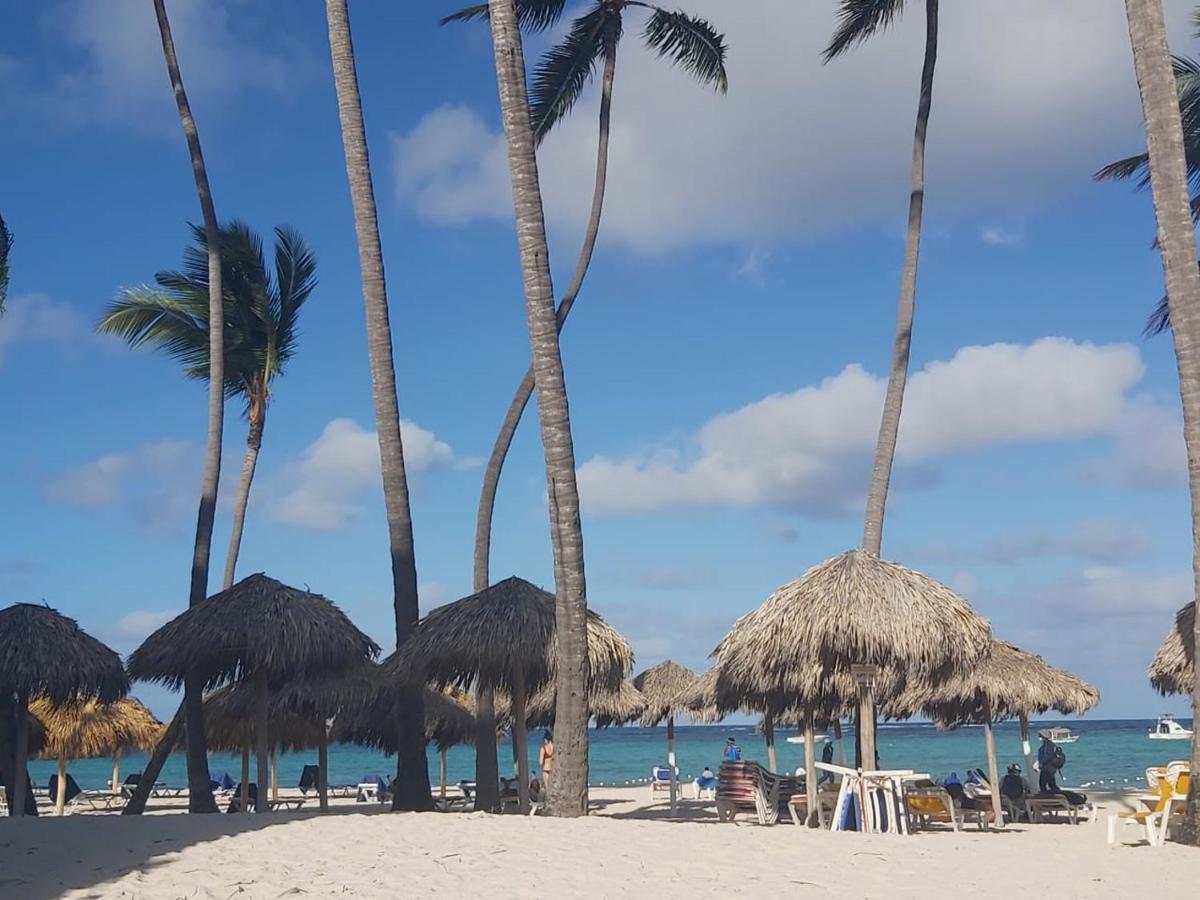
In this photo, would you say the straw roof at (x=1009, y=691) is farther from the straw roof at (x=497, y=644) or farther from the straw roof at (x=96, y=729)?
the straw roof at (x=96, y=729)

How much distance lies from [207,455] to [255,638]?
4606 mm

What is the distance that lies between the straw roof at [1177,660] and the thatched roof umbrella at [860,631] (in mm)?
4226

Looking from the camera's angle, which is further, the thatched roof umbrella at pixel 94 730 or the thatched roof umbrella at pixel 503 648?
the thatched roof umbrella at pixel 94 730

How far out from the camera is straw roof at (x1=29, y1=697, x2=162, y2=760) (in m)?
24.8

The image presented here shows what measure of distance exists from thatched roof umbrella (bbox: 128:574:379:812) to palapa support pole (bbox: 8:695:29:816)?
195cm

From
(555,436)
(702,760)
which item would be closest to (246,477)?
(555,436)

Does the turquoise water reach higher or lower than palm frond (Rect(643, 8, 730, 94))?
lower

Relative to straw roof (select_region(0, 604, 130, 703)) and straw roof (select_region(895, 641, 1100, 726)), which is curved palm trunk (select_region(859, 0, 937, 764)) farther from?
straw roof (select_region(0, 604, 130, 703))

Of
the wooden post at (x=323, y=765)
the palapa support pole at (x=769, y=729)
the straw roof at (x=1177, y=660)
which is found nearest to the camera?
the straw roof at (x=1177, y=660)

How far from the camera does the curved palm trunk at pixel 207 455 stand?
16.8 m

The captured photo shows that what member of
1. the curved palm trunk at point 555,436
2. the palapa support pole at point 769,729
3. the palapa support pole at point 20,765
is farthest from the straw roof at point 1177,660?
the palapa support pole at point 20,765

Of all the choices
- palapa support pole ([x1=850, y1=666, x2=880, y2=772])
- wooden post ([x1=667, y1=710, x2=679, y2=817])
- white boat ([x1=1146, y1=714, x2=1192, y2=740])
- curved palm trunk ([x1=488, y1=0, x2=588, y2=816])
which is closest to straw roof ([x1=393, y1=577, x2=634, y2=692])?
curved palm trunk ([x1=488, y1=0, x2=588, y2=816])

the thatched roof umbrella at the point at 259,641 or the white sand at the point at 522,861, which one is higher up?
the thatched roof umbrella at the point at 259,641

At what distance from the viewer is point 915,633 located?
13.8 meters
